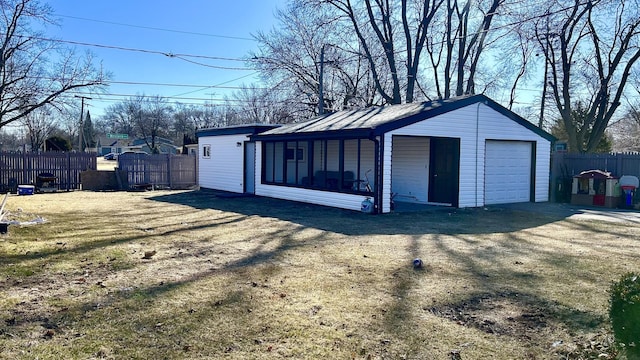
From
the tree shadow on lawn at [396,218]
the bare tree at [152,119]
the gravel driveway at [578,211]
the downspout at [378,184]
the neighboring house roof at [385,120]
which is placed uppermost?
the bare tree at [152,119]

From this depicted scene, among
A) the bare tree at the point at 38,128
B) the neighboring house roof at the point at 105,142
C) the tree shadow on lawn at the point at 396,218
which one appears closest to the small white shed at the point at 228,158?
the tree shadow on lawn at the point at 396,218

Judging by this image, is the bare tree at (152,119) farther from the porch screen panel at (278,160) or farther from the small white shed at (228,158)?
the porch screen panel at (278,160)

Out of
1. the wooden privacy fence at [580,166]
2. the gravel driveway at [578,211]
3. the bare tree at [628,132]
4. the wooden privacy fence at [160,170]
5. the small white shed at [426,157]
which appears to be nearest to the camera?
the gravel driveway at [578,211]

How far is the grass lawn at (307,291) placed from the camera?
3596mm

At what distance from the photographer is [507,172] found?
1450cm

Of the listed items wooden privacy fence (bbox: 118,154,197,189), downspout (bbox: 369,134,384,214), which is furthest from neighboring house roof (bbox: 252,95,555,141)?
wooden privacy fence (bbox: 118,154,197,189)

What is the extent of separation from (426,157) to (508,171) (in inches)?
103

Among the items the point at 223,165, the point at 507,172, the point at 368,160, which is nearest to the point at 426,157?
the point at 368,160

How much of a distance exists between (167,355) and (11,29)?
84.4ft

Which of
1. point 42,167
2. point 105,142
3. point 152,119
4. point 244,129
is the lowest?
point 42,167

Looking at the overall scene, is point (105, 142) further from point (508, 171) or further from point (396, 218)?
point (396, 218)

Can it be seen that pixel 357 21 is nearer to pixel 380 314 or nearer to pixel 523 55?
pixel 523 55

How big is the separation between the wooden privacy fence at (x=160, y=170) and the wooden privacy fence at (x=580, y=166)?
15677mm

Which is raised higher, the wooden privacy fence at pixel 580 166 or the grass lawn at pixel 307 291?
the wooden privacy fence at pixel 580 166
